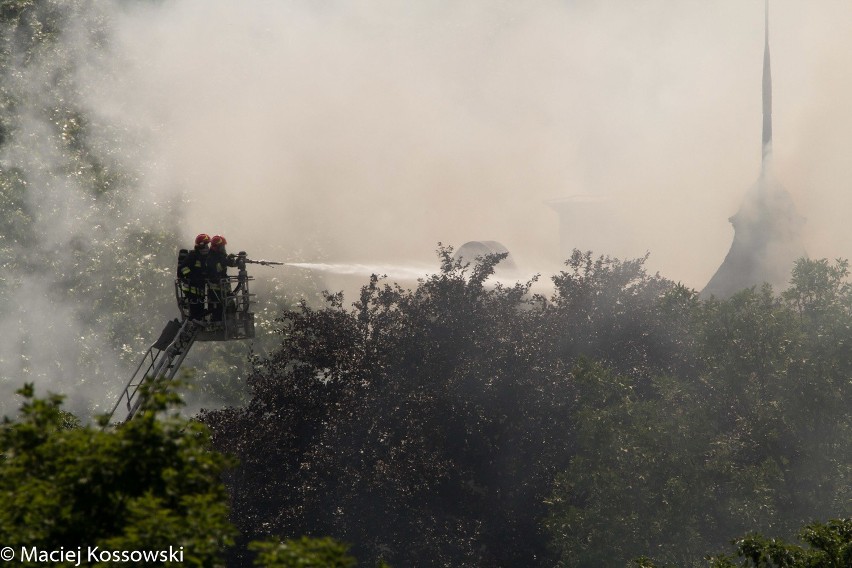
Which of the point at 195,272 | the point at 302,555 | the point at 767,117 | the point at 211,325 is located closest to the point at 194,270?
the point at 195,272

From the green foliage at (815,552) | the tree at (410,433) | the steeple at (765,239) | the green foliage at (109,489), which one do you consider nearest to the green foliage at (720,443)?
the tree at (410,433)

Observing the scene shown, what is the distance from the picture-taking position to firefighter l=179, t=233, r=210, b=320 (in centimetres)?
1884

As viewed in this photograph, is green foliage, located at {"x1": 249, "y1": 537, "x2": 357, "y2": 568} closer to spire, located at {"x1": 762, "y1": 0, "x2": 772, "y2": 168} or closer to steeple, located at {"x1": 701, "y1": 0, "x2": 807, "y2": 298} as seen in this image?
steeple, located at {"x1": 701, "y1": 0, "x2": 807, "y2": 298}

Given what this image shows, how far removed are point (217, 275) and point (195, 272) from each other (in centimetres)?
37

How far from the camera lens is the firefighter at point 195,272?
742 inches

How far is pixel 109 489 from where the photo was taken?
10.3m

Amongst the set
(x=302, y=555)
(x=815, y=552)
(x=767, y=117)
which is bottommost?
(x=815, y=552)

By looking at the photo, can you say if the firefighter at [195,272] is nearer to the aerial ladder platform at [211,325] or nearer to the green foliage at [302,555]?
the aerial ladder platform at [211,325]

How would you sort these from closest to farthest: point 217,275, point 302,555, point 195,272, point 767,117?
point 302,555, point 195,272, point 217,275, point 767,117

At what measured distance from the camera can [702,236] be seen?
70.7 m

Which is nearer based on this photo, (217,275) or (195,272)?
(195,272)

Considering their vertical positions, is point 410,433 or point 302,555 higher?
point 410,433

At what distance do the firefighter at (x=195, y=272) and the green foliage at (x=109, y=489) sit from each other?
820cm

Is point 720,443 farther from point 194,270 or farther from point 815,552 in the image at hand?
point 194,270
